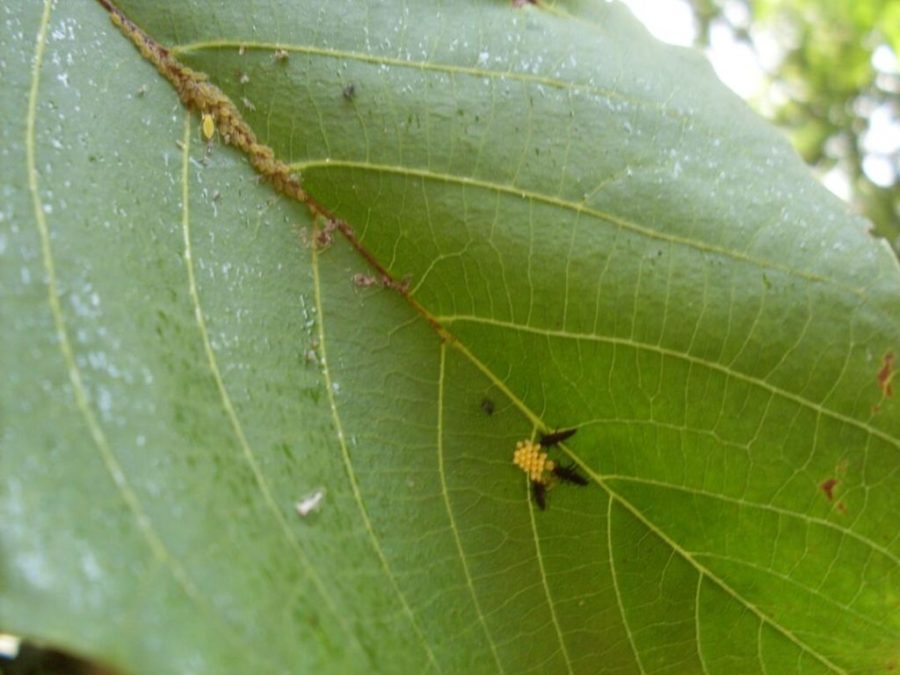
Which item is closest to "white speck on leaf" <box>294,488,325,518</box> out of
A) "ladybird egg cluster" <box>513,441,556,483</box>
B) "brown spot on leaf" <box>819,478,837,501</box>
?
"ladybird egg cluster" <box>513,441,556,483</box>

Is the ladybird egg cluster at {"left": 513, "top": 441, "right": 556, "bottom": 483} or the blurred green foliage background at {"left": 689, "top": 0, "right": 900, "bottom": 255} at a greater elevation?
the blurred green foliage background at {"left": 689, "top": 0, "right": 900, "bottom": 255}

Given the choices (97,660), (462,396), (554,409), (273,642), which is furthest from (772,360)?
(97,660)

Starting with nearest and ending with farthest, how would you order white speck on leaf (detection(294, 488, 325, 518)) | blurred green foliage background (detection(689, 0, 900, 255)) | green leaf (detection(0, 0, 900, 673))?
white speck on leaf (detection(294, 488, 325, 518))
green leaf (detection(0, 0, 900, 673))
blurred green foliage background (detection(689, 0, 900, 255))

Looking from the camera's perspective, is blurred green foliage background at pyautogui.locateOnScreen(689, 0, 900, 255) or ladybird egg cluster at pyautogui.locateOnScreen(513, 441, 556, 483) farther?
blurred green foliage background at pyautogui.locateOnScreen(689, 0, 900, 255)

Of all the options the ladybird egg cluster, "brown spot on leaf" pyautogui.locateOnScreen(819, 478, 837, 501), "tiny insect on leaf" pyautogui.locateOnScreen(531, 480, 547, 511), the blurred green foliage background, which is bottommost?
"tiny insect on leaf" pyautogui.locateOnScreen(531, 480, 547, 511)

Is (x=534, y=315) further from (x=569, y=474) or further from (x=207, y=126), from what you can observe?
(x=207, y=126)

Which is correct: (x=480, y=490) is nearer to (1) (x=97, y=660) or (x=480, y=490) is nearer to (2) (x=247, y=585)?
(2) (x=247, y=585)

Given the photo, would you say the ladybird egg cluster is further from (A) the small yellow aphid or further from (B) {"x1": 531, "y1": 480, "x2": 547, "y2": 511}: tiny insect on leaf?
(A) the small yellow aphid

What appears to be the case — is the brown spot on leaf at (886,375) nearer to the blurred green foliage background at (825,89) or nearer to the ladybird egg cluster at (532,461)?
the ladybird egg cluster at (532,461)

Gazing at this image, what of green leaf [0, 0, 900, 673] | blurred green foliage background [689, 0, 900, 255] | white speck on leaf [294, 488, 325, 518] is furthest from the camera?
blurred green foliage background [689, 0, 900, 255]
